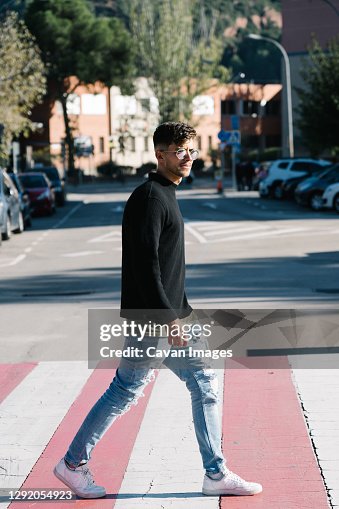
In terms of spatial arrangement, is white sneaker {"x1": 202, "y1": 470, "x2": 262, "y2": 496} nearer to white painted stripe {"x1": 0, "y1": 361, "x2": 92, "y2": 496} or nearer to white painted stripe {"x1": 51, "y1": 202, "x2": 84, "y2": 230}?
white painted stripe {"x1": 0, "y1": 361, "x2": 92, "y2": 496}

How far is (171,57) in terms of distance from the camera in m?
90.9

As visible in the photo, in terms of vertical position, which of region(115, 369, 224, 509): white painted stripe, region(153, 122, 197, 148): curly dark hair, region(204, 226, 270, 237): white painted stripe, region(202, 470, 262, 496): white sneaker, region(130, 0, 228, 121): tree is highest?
region(130, 0, 228, 121): tree

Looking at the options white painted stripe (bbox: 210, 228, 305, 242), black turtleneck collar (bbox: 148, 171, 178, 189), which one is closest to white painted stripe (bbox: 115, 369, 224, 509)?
black turtleneck collar (bbox: 148, 171, 178, 189)

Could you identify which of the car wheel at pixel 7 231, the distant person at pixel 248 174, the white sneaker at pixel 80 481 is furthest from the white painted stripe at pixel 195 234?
the distant person at pixel 248 174

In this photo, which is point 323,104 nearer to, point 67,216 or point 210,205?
point 210,205

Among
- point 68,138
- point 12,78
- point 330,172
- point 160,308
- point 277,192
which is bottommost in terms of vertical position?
point 277,192

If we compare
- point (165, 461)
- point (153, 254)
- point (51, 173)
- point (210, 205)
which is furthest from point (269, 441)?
point (51, 173)

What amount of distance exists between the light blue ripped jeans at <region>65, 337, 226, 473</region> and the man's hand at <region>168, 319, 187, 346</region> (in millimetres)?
146

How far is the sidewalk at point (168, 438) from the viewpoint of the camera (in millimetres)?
6289

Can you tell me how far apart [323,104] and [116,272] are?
34595 millimetres

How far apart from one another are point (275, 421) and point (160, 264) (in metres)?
2.41

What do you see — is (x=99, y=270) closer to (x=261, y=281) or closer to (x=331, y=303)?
(x=261, y=281)

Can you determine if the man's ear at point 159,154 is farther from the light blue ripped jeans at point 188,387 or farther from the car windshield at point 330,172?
the car windshield at point 330,172

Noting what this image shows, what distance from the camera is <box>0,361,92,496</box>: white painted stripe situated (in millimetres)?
7035
